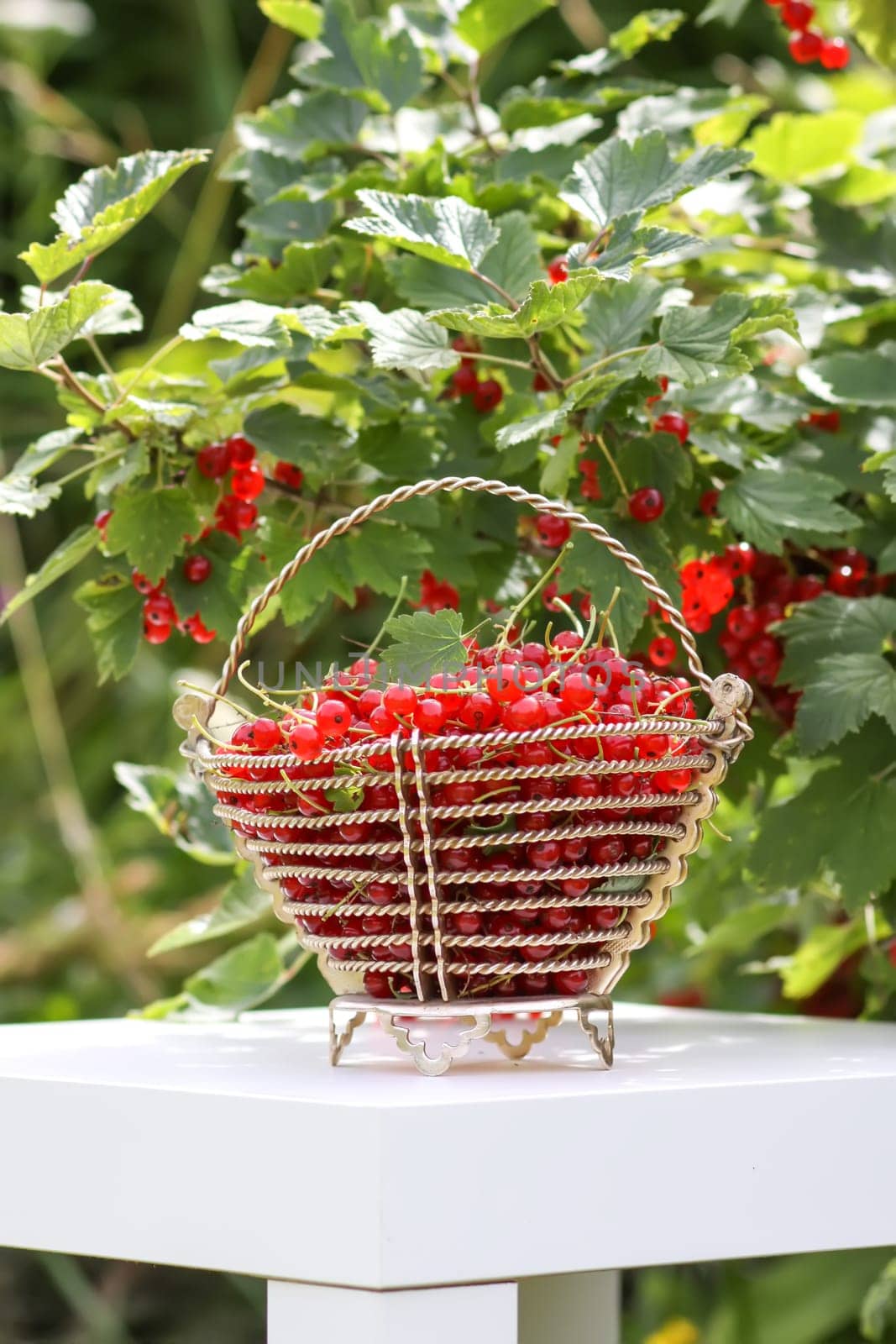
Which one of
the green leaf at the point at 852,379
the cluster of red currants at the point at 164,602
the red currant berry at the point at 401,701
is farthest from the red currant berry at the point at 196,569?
the green leaf at the point at 852,379

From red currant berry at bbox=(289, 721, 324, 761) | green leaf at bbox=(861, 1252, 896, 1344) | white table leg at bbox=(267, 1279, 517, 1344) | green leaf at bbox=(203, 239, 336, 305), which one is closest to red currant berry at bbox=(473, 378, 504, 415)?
green leaf at bbox=(203, 239, 336, 305)

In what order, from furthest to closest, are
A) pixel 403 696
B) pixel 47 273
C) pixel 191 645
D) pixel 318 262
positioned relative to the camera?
pixel 191 645 < pixel 318 262 < pixel 47 273 < pixel 403 696

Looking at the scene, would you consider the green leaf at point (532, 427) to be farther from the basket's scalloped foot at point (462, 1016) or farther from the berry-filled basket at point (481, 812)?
the basket's scalloped foot at point (462, 1016)

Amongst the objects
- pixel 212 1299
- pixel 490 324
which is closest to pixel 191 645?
pixel 212 1299

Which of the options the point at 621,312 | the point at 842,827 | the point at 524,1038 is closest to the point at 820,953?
the point at 842,827

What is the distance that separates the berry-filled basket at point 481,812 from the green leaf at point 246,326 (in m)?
0.11

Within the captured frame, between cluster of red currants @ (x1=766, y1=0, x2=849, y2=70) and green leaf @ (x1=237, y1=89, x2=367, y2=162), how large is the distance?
29cm

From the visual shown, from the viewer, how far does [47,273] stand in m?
0.72

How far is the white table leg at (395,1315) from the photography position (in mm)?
551

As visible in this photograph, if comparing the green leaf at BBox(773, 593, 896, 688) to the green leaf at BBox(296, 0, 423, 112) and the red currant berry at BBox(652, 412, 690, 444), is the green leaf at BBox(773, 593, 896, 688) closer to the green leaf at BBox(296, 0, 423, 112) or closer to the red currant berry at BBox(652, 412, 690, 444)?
the red currant berry at BBox(652, 412, 690, 444)

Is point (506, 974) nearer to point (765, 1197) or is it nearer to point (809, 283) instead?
point (765, 1197)

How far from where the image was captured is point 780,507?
2.51 feet

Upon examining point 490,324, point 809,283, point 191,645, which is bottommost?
point 191,645

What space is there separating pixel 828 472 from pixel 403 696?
0.35 metres
